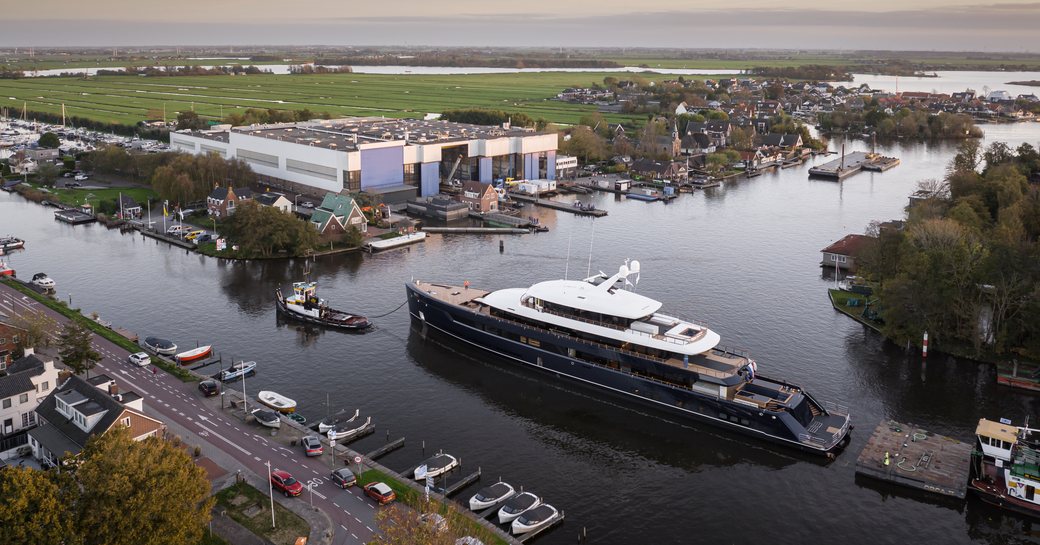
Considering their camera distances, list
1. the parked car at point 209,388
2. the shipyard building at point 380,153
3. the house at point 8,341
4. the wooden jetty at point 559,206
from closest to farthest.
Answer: the house at point 8,341 < the parked car at point 209,388 < the shipyard building at point 380,153 < the wooden jetty at point 559,206

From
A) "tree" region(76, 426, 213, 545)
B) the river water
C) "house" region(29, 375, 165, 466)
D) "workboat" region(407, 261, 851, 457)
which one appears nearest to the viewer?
"tree" region(76, 426, 213, 545)

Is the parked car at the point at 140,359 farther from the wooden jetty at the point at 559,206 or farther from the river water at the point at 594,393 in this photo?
the wooden jetty at the point at 559,206

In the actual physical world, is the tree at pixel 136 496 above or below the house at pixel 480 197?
below

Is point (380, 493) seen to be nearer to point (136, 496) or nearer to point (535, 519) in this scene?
point (535, 519)

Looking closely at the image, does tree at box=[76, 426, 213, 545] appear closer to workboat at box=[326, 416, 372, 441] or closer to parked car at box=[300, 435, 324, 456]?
parked car at box=[300, 435, 324, 456]

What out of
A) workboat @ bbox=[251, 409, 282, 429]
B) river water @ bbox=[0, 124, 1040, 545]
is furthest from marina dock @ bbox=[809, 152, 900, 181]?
workboat @ bbox=[251, 409, 282, 429]

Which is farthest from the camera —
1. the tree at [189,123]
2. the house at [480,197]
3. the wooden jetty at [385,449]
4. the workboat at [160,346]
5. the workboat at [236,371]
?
the tree at [189,123]

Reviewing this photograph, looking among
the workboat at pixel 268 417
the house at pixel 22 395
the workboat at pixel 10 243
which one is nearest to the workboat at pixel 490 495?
the workboat at pixel 268 417
